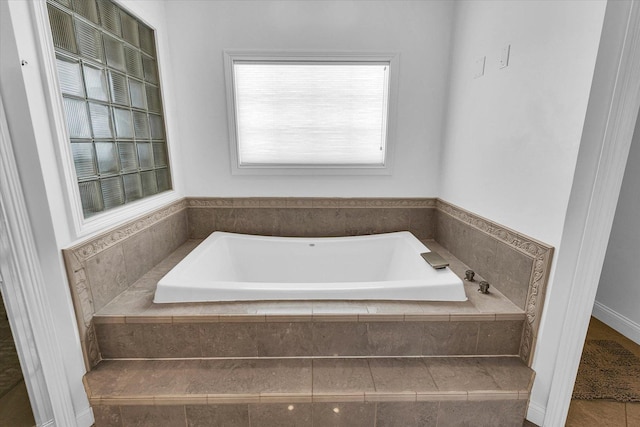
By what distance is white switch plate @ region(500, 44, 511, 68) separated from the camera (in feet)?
4.95

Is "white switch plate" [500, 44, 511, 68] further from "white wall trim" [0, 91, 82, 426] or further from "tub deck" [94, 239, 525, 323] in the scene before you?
"white wall trim" [0, 91, 82, 426]

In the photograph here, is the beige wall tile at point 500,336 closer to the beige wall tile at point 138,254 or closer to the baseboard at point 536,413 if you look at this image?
the baseboard at point 536,413

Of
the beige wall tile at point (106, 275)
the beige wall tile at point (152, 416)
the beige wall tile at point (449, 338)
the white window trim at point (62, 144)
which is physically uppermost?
the white window trim at point (62, 144)

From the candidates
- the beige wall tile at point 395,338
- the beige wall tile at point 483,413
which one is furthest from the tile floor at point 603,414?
the beige wall tile at point 395,338

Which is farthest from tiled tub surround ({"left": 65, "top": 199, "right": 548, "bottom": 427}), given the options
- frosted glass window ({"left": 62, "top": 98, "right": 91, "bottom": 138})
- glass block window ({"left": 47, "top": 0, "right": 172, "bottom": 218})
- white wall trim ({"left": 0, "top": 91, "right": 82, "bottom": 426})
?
frosted glass window ({"left": 62, "top": 98, "right": 91, "bottom": 138})

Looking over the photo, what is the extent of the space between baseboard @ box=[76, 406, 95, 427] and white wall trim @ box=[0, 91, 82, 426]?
0.07ft

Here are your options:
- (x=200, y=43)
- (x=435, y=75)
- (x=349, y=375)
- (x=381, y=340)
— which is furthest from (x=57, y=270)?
(x=435, y=75)

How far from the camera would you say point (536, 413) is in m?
1.32

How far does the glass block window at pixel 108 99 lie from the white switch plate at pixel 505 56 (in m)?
2.06

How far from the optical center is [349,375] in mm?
1323

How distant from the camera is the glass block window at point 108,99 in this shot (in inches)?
51.3

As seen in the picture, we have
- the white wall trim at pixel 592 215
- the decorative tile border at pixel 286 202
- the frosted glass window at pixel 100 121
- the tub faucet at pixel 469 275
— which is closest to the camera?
the white wall trim at pixel 592 215

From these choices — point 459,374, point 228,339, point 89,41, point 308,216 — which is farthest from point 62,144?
point 459,374

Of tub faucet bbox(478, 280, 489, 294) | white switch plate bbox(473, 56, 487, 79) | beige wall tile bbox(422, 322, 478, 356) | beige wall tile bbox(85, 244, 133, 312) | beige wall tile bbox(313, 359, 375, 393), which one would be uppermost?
white switch plate bbox(473, 56, 487, 79)
